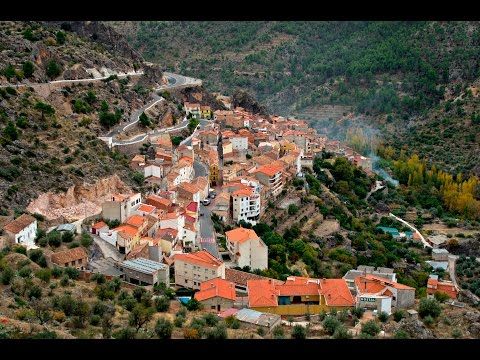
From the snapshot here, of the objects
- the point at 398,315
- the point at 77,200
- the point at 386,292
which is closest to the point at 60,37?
the point at 77,200

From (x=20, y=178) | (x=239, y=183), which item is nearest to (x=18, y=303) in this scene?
(x=20, y=178)

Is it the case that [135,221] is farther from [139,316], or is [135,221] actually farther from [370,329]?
[370,329]

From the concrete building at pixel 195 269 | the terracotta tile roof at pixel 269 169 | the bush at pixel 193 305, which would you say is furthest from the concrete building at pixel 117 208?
the terracotta tile roof at pixel 269 169

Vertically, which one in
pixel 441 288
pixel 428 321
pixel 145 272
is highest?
pixel 145 272

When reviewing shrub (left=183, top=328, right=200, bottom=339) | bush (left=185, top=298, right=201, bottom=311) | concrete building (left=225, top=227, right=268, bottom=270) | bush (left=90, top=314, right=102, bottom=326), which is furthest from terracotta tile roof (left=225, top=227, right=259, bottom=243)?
shrub (left=183, top=328, right=200, bottom=339)

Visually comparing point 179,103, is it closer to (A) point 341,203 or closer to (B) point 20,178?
(A) point 341,203
